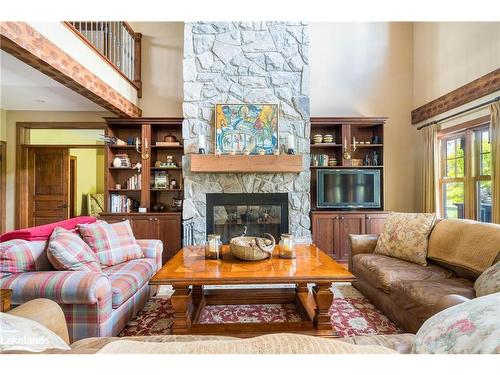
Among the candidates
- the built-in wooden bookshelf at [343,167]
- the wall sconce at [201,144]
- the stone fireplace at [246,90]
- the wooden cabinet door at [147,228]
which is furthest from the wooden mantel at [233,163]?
the wooden cabinet door at [147,228]

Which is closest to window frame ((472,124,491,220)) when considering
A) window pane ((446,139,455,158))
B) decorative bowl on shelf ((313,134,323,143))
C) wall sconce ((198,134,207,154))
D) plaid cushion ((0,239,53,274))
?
window pane ((446,139,455,158))

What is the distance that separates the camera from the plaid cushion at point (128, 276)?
1.81m

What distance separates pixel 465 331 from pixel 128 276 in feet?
6.81

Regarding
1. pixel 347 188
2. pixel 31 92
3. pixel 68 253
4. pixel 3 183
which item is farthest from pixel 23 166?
pixel 347 188

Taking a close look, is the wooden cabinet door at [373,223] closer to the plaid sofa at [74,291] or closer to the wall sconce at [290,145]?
the wall sconce at [290,145]

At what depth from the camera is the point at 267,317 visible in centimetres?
216

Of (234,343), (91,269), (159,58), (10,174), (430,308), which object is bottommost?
(430,308)

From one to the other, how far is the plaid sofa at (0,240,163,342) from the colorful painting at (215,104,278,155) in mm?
2424

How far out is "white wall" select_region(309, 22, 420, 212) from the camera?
452 centimetres

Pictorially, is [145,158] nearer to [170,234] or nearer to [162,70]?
[170,234]

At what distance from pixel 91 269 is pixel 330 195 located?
3293 mm
